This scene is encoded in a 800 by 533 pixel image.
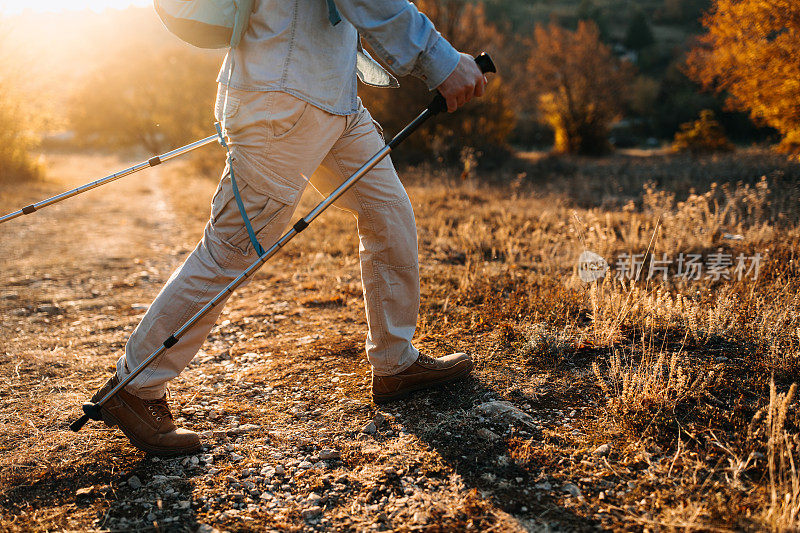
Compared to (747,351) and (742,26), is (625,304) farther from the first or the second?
(742,26)

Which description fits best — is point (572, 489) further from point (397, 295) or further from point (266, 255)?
point (266, 255)

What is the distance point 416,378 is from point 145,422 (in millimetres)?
1307

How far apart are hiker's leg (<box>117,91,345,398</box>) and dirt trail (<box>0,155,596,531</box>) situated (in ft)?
1.48

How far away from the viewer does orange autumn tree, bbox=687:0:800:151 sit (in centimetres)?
1314

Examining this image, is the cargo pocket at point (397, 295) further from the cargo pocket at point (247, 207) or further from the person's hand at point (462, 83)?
the person's hand at point (462, 83)

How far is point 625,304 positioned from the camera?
11.0 feet

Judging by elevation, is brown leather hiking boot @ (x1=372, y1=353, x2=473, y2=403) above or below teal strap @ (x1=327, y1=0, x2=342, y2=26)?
below

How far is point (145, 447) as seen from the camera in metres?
2.47

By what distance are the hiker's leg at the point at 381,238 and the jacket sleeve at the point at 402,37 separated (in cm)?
41

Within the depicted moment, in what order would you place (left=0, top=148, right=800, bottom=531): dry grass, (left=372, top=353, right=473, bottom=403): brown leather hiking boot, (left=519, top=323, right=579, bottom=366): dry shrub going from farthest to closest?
(left=519, top=323, right=579, bottom=366): dry shrub < (left=372, top=353, right=473, bottom=403): brown leather hiking boot < (left=0, top=148, right=800, bottom=531): dry grass

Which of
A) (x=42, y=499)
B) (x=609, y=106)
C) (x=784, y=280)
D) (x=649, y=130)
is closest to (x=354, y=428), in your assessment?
(x=42, y=499)

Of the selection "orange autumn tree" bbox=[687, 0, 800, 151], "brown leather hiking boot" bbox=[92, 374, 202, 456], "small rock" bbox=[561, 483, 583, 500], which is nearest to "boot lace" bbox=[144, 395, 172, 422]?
"brown leather hiking boot" bbox=[92, 374, 202, 456]

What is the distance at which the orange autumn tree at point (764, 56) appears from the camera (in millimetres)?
13141

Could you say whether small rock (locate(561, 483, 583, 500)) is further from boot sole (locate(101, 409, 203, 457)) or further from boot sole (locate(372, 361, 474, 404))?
boot sole (locate(101, 409, 203, 457))
